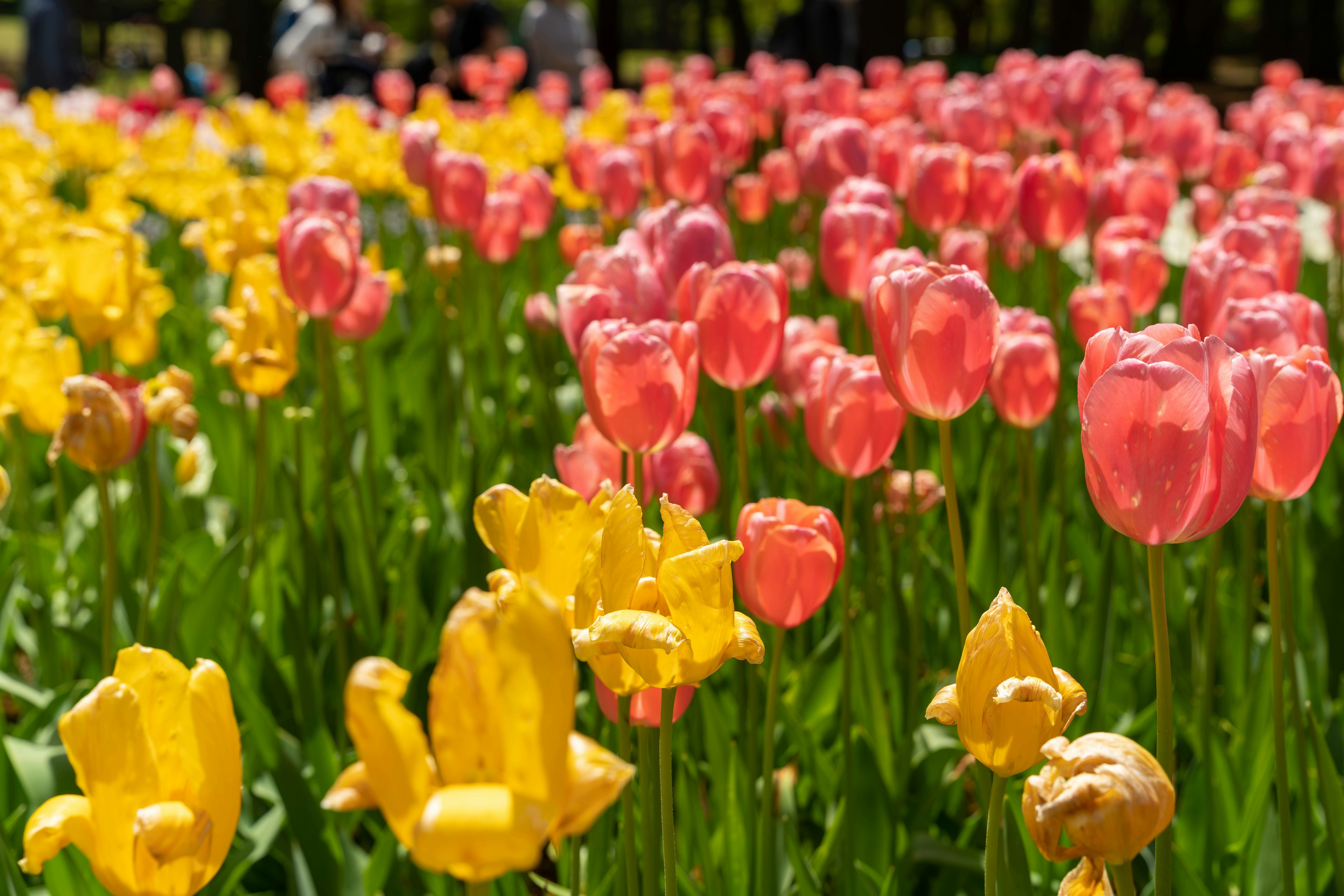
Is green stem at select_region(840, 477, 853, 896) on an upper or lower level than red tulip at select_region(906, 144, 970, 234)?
lower

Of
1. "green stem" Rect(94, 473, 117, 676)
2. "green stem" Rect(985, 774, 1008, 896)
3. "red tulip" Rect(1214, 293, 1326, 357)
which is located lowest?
"green stem" Rect(94, 473, 117, 676)

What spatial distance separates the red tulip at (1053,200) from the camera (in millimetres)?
2475

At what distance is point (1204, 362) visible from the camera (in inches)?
35.4

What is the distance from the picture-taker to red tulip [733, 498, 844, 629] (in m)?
1.22

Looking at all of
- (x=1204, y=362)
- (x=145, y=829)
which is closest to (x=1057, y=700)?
(x=1204, y=362)

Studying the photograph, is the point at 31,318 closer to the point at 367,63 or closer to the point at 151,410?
the point at 151,410

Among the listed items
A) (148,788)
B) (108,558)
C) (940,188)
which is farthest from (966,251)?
(148,788)

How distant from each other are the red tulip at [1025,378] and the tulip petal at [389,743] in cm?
127

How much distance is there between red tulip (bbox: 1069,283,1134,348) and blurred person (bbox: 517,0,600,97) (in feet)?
27.5

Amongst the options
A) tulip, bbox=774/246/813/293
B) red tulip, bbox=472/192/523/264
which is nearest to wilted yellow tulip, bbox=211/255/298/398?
red tulip, bbox=472/192/523/264

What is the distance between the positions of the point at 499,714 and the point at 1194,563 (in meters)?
2.12

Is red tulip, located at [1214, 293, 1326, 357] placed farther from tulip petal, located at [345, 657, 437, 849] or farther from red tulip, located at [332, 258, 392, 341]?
red tulip, located at [332, 258, 392, 341]

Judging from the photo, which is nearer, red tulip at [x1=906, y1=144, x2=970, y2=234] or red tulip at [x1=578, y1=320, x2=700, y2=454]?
red tulip at [x1=578, y1=320, x2=700, y2=454]

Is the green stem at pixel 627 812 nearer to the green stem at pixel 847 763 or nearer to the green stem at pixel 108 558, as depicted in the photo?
the green stem at pixel 847 763
